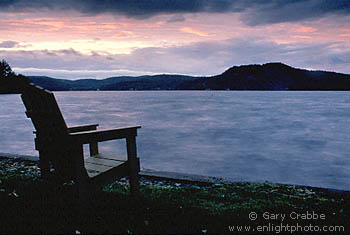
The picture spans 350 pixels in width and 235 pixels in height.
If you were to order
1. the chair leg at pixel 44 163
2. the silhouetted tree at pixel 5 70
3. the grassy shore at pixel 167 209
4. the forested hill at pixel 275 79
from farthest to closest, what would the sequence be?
the forested hill at pixel 275 79 → the silhouetted tree at pixel 5 70 → the chair leg at pixel 44 163 → the grassy shore at pixel 167 209

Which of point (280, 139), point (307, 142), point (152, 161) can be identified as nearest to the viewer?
point (152, 161)

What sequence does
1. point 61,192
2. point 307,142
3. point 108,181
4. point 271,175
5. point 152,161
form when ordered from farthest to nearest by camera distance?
1. point 307,142
2. point 152,161
3. point 271,175
4. point 61,192
5. point 108,181

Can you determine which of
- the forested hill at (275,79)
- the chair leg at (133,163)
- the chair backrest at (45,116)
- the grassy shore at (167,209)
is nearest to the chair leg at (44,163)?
the chair backrest at (45,116)

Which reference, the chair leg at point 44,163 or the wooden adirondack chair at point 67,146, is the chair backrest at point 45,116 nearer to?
the wooden adirondack chair at point 67,146

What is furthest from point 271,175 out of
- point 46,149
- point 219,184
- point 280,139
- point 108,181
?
point 280,139

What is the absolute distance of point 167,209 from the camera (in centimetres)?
363

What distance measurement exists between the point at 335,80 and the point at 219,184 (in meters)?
187

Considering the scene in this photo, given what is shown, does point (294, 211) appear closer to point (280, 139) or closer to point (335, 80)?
point (280, 139)

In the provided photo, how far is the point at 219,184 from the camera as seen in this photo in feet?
17.5

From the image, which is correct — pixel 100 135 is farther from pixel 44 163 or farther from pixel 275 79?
pixel 275 79

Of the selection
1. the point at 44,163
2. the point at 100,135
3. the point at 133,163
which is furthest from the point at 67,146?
the point at 133,163

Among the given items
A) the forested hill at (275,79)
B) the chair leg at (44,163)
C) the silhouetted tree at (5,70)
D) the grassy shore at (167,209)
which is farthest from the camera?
the forested hill at (275,79)

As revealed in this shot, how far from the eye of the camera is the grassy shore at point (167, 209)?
311cm

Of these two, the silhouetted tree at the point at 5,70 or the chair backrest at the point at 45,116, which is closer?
the chair backrest at the point at 45,116
